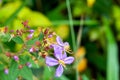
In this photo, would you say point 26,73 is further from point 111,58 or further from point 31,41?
point 111,58

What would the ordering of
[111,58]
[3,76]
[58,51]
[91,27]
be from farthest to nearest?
[91,27], [111,58], [3,76], [58,51]

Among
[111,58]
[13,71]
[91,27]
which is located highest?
[91,27]

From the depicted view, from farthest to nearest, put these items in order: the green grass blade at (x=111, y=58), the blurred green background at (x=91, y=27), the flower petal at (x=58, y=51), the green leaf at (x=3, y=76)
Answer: the blurred green background at (x=91, y=27), the green grass blade at (x=111, y=58), the green leaf at (x=3, y=76), the flower petal at (x=58, y=51)

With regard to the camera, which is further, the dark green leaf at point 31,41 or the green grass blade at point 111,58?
the green grass blade at point 111,58

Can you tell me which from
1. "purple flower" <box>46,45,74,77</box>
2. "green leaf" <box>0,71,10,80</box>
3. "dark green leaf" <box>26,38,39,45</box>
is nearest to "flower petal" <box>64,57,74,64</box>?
"purple flower" <box>46,45,74,77</box>

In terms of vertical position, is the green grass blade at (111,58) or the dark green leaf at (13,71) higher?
the green grass blade at (111,58)

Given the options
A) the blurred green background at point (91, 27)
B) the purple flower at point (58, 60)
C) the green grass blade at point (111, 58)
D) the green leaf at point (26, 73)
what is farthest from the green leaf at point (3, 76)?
the blurred green background at point (91, 27)

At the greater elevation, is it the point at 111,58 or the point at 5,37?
the point at 111,58

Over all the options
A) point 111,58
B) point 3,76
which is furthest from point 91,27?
point 3,76

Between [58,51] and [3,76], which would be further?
[3,76]

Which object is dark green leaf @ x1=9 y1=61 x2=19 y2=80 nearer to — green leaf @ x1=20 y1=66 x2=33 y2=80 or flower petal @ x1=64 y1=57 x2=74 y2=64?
green leaf @ x1=20 y1=66 x2=33 y2=80

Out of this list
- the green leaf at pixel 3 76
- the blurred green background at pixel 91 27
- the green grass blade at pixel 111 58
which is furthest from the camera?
the blurred green background at pixel 91 27

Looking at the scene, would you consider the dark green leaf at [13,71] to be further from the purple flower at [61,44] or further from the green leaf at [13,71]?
the purple flower at [61,44]
